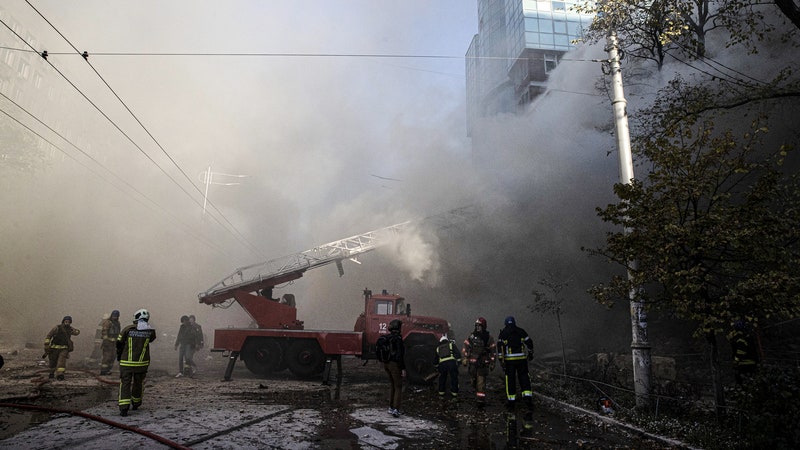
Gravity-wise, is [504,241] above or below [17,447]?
above

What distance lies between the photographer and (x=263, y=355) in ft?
39.2

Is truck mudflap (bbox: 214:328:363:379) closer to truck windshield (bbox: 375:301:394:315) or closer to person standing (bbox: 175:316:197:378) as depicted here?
person standing (bbox: 175:316:197:378)

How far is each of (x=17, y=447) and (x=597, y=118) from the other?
22625 millimetres

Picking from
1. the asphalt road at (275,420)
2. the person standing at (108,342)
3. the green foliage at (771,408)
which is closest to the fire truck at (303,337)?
the asphalt road at (275,420)

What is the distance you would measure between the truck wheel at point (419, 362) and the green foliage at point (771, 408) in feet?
24.0

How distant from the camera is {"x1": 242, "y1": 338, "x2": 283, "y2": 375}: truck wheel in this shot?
11961mm

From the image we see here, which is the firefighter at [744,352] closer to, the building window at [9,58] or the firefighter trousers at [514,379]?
the firefighter trousers at [514,379]

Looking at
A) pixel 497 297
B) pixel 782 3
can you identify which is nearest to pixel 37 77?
pixel 497 297

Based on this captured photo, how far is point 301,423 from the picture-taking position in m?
6.32

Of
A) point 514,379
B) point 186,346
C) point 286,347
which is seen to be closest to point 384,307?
point 286,347

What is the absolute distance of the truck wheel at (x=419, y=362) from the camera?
36.8 ft

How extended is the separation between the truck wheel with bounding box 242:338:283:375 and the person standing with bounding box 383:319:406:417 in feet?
18.0

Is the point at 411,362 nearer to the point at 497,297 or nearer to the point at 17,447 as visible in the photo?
the point at 17,447

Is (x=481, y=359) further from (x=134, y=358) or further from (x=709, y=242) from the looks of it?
(x=134, y=358)
